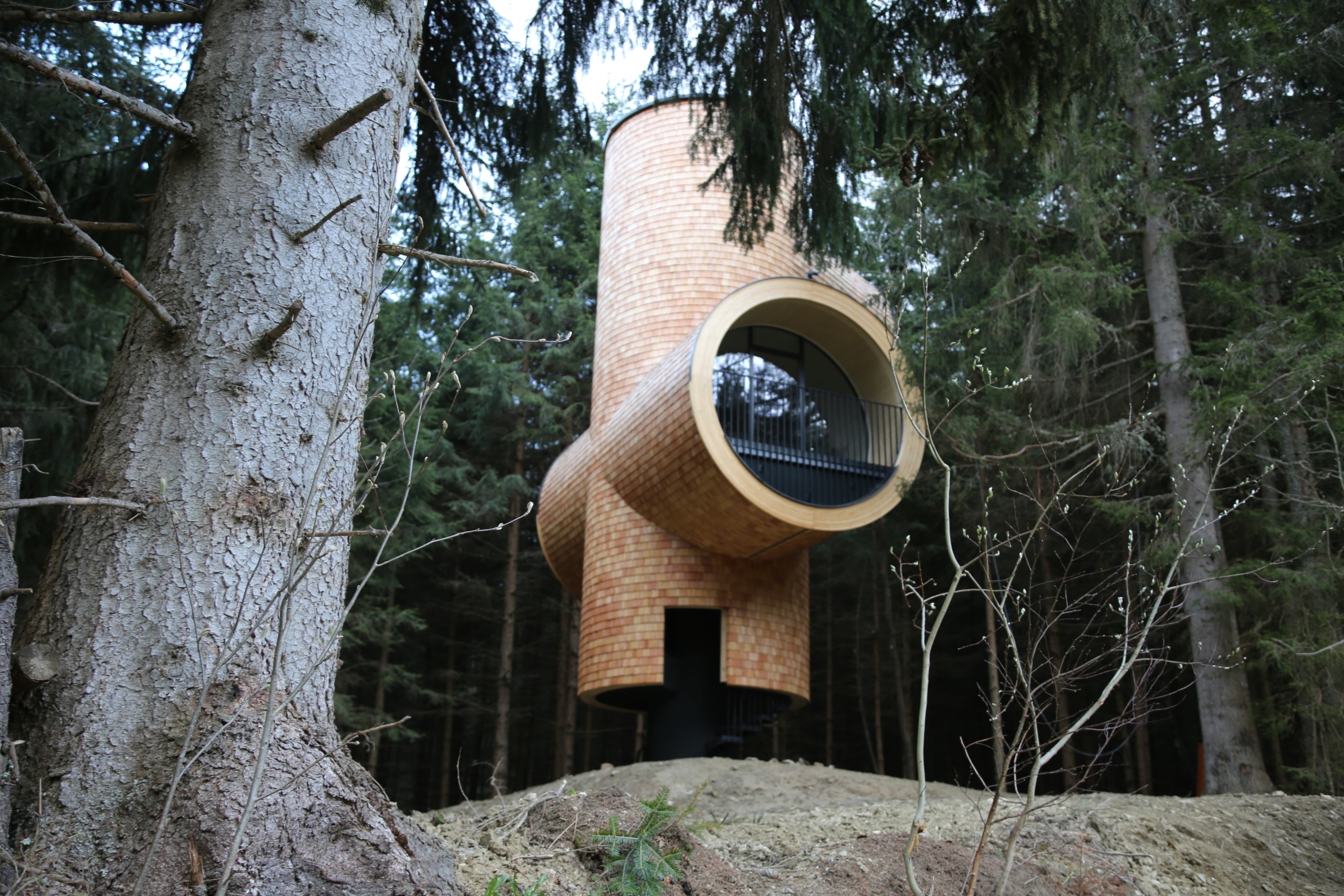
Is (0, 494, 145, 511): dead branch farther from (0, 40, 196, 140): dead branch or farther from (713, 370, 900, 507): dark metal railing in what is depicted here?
(713, 370, 900, 507): dark metal railing

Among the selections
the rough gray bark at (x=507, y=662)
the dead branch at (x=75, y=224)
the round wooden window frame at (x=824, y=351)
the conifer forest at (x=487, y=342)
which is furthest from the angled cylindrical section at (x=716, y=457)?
the dead branch at (x=75, y=224)

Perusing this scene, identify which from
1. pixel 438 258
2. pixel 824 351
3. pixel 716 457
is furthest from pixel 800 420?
pixel 438 258

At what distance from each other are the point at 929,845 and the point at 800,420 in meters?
6.30

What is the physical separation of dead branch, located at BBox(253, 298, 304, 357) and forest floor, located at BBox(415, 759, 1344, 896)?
1488 millimetres

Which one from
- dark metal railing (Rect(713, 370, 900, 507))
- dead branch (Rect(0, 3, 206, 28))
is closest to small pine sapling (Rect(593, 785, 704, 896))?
dead branch (Rect(0, 3, 206, 28))

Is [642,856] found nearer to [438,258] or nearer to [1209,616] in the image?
[438,258]

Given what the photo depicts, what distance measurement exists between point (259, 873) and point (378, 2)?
7.92 ft

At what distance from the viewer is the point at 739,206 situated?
545 centimetres

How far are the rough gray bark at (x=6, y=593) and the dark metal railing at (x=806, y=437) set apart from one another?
705 cm

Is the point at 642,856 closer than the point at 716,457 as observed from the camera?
Yes

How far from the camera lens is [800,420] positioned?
32.6ft

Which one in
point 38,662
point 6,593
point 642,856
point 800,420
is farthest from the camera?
point 800,420

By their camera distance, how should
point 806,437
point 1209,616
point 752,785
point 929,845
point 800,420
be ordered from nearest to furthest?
point 929,845
point 752,785
point 1209,616
point 800,420
point 806,437

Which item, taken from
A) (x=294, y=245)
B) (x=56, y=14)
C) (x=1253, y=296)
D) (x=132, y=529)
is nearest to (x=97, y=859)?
(x=132, y=529)
